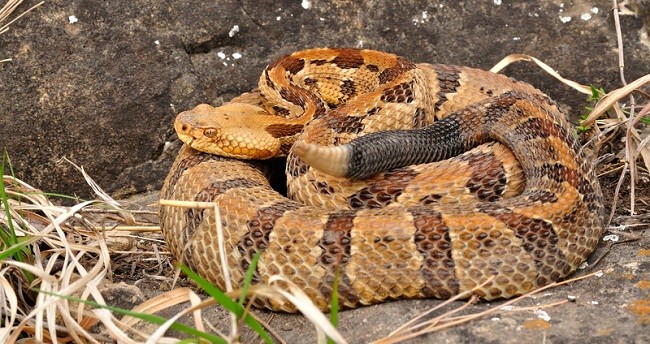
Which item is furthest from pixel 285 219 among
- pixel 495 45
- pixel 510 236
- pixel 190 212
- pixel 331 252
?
pixel 495 45

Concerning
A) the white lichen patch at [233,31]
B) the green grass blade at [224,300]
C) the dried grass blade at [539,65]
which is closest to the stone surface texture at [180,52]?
the white lichen patch at [233,31]

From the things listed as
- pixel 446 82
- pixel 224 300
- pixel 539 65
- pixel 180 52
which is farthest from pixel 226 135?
pixel 539 65

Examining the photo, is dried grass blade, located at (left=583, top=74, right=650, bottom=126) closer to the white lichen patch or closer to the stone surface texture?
the stone surface texture

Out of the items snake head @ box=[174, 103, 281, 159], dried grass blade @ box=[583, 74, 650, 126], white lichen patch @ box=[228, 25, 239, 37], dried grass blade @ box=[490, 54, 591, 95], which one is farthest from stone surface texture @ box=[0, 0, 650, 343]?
dried grass blade @ box=[583, 74, 650, 126]

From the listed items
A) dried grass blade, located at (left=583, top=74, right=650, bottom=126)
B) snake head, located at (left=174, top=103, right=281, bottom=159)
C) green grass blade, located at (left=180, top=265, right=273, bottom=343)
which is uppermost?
dried grass blade, located at (left=583, top=74, right=650, bottom=126)

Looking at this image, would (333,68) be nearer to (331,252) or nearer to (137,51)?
(137,51)

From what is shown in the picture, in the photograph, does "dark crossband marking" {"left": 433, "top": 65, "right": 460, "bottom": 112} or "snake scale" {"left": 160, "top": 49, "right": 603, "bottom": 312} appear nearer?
"snake scale" {"left": 160, "top": 49, "right": 603, "bottom": 312}

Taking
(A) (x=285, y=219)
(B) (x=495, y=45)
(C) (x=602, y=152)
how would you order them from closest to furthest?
(A) (x=285, y=219) < (C) (x=602, y=152) < (B) (x=495, y=45)
